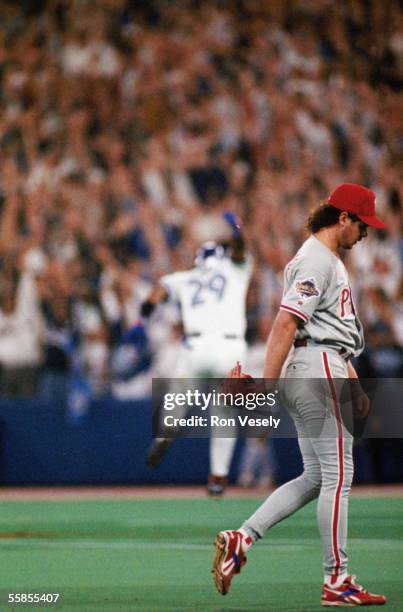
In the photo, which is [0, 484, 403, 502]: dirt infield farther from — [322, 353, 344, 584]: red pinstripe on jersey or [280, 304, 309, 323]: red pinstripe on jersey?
[280, 304, 309, 323]: red pinstripe on jersey

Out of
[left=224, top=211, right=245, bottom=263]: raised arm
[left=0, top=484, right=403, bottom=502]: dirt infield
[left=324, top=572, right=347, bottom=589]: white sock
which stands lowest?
[left=0, top=484, right=403, bottom=502]: dirt infield

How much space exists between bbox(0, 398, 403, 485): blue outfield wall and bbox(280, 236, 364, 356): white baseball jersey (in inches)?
356

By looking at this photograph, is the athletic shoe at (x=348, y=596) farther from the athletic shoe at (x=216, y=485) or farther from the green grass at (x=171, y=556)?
the athletic shoe at (x=216, y=485)

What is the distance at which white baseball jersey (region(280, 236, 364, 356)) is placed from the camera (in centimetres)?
565

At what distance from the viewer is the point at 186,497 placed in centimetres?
1288

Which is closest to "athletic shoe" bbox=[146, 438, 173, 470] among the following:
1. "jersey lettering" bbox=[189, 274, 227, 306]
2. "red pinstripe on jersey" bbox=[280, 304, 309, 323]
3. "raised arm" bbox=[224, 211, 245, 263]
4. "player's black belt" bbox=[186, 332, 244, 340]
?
"player's black belt" bbox=[186, 332, 244, 340]

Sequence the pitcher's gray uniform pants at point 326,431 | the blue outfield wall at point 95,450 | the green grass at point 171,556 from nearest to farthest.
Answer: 1. the pitcher's gray uniform pants at point 326,431
2. the green grass at point 171,556
3. the blue outfield wall at point 95,450

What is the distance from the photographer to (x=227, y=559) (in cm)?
575

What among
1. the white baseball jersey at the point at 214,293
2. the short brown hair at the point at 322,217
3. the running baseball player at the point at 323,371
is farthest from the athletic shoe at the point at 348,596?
the white baseball jersey at the point at 214,293

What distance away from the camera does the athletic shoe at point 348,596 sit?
557cm

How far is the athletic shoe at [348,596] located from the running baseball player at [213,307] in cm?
593

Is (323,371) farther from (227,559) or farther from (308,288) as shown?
(227,559)

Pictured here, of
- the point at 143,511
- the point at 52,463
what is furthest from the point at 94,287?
the point at 143,511

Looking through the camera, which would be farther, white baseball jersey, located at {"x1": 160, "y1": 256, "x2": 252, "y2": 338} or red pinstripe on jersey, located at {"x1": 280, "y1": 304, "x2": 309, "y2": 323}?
white baseball jersey, located at {"x1": 160, "y1": 256, "x2": 252, "y2": 338}
